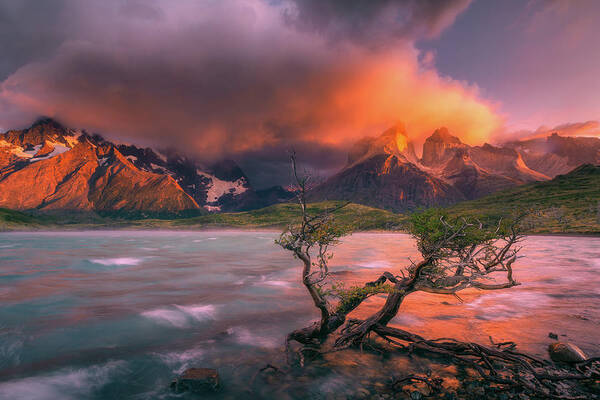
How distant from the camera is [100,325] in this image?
2348 cm

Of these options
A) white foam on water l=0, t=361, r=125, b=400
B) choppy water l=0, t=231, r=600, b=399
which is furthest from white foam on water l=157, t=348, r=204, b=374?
white foam on water l=0, t=361, r=125, b=400

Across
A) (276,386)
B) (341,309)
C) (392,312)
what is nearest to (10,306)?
(276,386)

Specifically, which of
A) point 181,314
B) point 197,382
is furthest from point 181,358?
point 181,314

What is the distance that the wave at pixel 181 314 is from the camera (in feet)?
79.5

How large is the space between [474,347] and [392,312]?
4.08 meters

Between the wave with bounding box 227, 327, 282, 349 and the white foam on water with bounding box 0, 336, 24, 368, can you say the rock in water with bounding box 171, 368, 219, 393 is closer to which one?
the wave with bounding box 227, 327, 282, 349

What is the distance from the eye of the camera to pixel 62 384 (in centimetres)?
1456

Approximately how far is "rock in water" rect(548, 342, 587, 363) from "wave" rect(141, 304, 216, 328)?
24199 millimetres

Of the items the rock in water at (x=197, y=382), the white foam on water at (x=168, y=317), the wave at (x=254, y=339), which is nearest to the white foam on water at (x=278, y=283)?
the white foam on water at (x=168, y=317)

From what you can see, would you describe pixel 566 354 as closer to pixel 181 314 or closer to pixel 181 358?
pixel 181 358

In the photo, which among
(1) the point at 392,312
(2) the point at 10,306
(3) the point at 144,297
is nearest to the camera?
(1) the point at 392,312

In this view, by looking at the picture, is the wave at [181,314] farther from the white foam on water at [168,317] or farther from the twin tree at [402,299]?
the twin tree at [402,299]

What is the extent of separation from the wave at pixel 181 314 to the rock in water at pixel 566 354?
24199mm

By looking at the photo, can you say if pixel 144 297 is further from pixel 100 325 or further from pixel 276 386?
pixel 276 386
